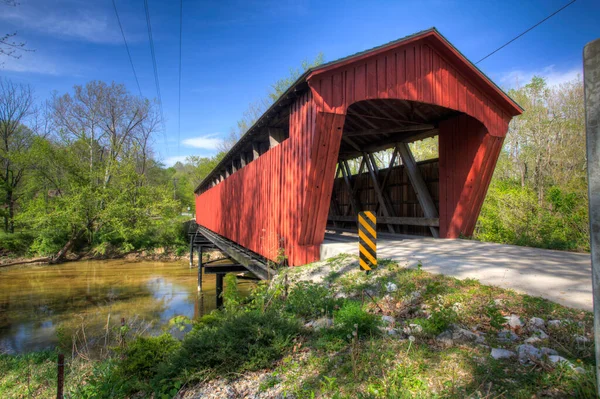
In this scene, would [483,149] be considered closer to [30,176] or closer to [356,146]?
[356,146]

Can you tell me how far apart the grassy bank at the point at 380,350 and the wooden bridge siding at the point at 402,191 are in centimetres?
511

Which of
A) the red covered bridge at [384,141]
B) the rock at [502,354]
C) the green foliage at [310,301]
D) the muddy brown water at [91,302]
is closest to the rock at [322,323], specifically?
the green foliage at [310,301]

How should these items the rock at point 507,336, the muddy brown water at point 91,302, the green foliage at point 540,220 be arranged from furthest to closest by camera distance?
the muddy brown water at point 91,302 < the green foliage at point 540,220 < the rock at point 507,336

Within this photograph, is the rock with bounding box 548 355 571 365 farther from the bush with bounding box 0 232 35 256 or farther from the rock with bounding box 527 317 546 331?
the bush with bounding box 0 232 35 256

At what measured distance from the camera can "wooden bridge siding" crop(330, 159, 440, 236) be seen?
8625 mm

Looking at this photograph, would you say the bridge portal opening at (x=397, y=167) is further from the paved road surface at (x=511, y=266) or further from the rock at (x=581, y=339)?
the rock at (x=581, y=339)

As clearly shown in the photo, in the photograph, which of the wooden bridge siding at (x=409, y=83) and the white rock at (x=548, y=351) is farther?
the wooden bridge siding at (x=409, y=83)

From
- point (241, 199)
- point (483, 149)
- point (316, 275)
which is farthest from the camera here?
point (241, 199)

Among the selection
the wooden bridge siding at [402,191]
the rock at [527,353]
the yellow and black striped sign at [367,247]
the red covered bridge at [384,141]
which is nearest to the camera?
the rock at [527,353]

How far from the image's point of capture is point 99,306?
38.1ft

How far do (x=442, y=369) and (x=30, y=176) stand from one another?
26503 millimetres

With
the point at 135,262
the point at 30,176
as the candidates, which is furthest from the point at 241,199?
the point at 30,176

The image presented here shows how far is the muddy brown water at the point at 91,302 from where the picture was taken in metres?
8.32

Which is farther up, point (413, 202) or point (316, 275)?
point (413, 202)
